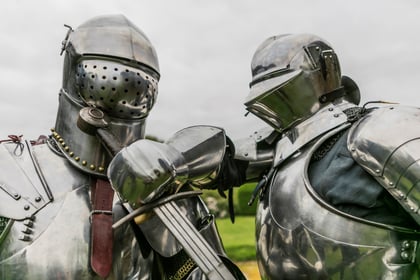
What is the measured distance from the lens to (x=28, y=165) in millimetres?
3174

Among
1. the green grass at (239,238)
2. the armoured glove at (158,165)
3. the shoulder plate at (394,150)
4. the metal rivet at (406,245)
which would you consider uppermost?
the shoulder plate at (394,150)

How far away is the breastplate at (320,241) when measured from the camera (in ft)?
7.68

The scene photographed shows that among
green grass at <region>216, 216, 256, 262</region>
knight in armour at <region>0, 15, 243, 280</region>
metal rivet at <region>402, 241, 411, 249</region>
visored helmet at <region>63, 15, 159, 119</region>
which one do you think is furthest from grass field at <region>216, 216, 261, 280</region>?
metal rivet at <region>402, 241, 411, 249</region>

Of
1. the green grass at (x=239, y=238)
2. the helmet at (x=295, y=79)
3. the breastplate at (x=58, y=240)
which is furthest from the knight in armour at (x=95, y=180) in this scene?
the green grass at (x=239, y=238)

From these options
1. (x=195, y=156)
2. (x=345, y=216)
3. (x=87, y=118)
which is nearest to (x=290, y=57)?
(x=195, y=156)

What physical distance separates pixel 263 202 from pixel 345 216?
554mm

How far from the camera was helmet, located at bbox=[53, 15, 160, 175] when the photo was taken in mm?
3178

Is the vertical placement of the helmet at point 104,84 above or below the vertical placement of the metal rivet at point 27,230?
above

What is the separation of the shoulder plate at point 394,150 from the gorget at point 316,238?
0.17 metres

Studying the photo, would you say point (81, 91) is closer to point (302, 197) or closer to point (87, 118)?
point (87, 118)

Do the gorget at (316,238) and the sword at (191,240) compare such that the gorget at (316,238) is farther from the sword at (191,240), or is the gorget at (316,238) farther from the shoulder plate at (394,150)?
the sword at (191,240)

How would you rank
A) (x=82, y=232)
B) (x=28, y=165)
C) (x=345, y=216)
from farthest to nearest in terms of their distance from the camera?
(x=28, y=165) → (x=82, y=232) → (x=345, y=216)

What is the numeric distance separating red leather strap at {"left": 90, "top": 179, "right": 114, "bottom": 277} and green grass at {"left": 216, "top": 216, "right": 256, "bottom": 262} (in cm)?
648

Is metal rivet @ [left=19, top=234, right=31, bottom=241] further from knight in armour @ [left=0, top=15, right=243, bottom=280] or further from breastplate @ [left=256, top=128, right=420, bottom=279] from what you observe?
breastplate @ [left=256, top=128, right=420, bottom=279]
